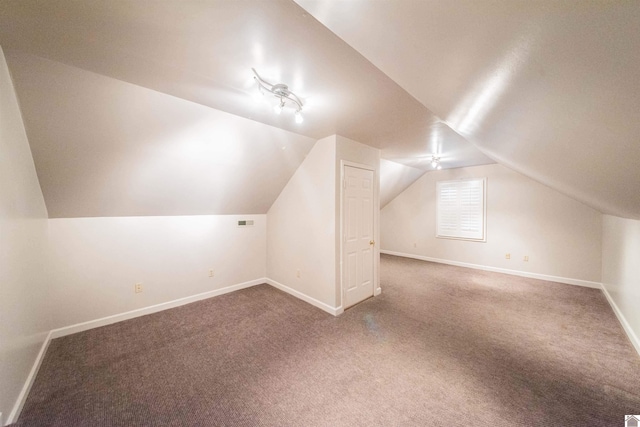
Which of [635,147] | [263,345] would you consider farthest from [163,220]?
[635,147]

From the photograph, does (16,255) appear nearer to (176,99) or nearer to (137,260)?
(137,260)

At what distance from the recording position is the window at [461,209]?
200 inches

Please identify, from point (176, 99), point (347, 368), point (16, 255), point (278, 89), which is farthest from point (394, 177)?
point (16, 255)

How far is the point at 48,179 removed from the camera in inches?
86.4

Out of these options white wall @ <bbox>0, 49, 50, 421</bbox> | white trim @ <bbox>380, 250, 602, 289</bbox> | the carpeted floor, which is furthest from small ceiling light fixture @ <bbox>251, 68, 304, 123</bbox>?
white trim @ <bbox>380, 250, 602, 289</bbox>

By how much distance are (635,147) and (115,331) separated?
171 inches

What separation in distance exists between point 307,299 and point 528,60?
3317mm

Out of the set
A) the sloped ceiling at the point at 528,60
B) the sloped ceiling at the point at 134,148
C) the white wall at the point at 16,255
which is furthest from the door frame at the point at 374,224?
the white wall at the point at 16,255

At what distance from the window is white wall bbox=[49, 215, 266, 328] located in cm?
470

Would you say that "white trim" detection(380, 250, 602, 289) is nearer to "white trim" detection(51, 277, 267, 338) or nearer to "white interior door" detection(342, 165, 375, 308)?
"white interior door" detection(342, 165, 375, 308)

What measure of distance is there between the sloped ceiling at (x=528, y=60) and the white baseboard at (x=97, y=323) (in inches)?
121

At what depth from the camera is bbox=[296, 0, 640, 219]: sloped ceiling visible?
523mm

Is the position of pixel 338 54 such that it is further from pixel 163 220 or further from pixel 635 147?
pixel 163 220

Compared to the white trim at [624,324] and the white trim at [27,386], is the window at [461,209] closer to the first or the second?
the white trim at [624,324]
